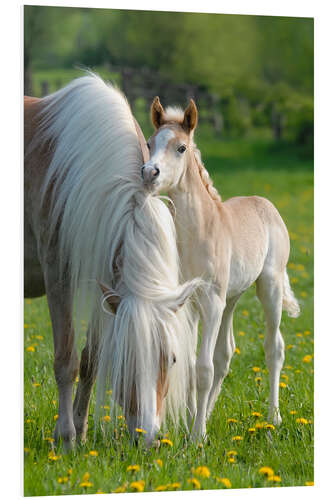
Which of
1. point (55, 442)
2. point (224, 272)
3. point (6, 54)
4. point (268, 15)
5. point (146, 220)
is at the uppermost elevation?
point (268, 15)

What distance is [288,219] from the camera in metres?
8.36

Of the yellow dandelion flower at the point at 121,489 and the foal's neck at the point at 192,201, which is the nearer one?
the yellow dandelion flower at the point at 121,489

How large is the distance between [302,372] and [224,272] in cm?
143

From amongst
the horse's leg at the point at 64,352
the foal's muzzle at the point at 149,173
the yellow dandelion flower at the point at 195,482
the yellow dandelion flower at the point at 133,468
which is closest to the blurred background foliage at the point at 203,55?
the foal's muzzle at the point at 149,173

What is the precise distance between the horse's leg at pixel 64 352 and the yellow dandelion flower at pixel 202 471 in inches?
24.0

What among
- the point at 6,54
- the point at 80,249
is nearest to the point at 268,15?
the point at 6,54

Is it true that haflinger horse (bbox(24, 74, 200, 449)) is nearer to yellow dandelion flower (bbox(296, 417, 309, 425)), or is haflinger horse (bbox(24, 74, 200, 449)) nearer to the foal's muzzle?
the foal's muzzle

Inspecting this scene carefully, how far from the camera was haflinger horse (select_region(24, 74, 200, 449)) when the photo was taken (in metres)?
2.93

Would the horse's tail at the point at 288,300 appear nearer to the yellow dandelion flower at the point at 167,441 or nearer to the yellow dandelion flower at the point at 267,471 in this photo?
the yellow dandelion flower at the point at 267,471

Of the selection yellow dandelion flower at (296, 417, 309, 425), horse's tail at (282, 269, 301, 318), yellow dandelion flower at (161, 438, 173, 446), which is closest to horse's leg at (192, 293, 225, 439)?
yellow dandelion flower at (161, 438, 173, 446)

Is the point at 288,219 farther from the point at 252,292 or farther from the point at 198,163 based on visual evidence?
the point at 198,163

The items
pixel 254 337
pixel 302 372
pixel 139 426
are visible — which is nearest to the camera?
pixel 139 426

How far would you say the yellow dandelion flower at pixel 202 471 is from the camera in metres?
3.17

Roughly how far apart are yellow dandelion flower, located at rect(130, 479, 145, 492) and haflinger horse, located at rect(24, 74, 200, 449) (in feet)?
0.78
